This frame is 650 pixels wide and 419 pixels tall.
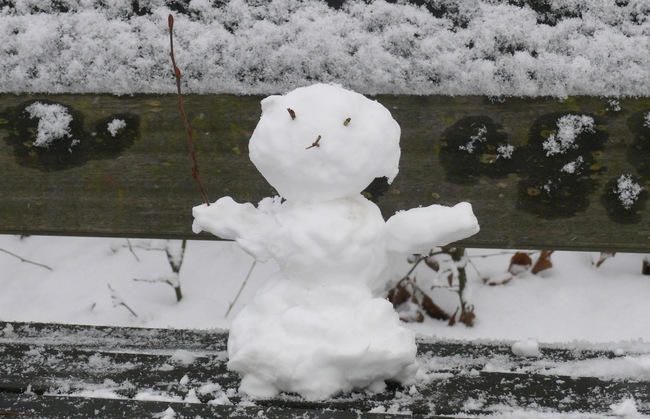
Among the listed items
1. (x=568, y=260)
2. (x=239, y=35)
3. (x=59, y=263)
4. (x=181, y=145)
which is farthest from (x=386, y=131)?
(x=59, y=263)

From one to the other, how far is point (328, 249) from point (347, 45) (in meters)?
0.49

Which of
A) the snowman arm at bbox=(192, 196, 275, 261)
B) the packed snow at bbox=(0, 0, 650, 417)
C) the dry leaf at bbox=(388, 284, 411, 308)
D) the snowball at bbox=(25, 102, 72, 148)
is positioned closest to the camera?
the snowman arm at bbox=(192, 196, 275, 261)

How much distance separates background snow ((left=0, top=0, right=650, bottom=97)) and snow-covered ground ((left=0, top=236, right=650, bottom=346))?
1.37m

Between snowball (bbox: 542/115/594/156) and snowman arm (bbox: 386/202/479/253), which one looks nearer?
snowman arm (bbox: 386/202/479/253)

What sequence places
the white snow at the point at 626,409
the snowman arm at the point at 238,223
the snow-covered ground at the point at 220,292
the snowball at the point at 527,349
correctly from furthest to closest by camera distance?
the snow-covered ground at the point at 220,292
the snowball at the point at 527,349
the snowman arm at the point at 238,223
the white snow at the point at 626,409

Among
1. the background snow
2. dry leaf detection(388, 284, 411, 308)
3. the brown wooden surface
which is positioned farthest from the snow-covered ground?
the background snow

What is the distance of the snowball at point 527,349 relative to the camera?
1426 millimetres

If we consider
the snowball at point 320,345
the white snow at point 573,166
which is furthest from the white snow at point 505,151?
the snowball at point 320,345

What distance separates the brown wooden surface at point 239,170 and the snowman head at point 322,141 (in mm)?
385

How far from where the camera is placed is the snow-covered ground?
2.83m

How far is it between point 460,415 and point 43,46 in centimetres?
106

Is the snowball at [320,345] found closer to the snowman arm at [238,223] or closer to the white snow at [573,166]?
the snowman arm at [238,223]

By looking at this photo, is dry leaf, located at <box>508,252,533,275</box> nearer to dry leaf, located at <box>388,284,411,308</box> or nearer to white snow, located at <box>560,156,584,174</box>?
dry leaf, located at <box>388,284,411,308</box>

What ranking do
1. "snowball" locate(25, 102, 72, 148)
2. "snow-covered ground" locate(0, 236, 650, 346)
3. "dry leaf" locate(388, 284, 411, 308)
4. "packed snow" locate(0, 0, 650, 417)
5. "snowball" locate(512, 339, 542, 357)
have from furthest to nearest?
"dry leaf" locate(388, 284, 411, 308)
"snow-covered ground" locate(0, 236, 650, 346)
"snowball" locate(25, 102, 72, 148)
"packed snow" locate(0, 0, 650, 417)
"snowball" locate(512, 339, 542, 357)
